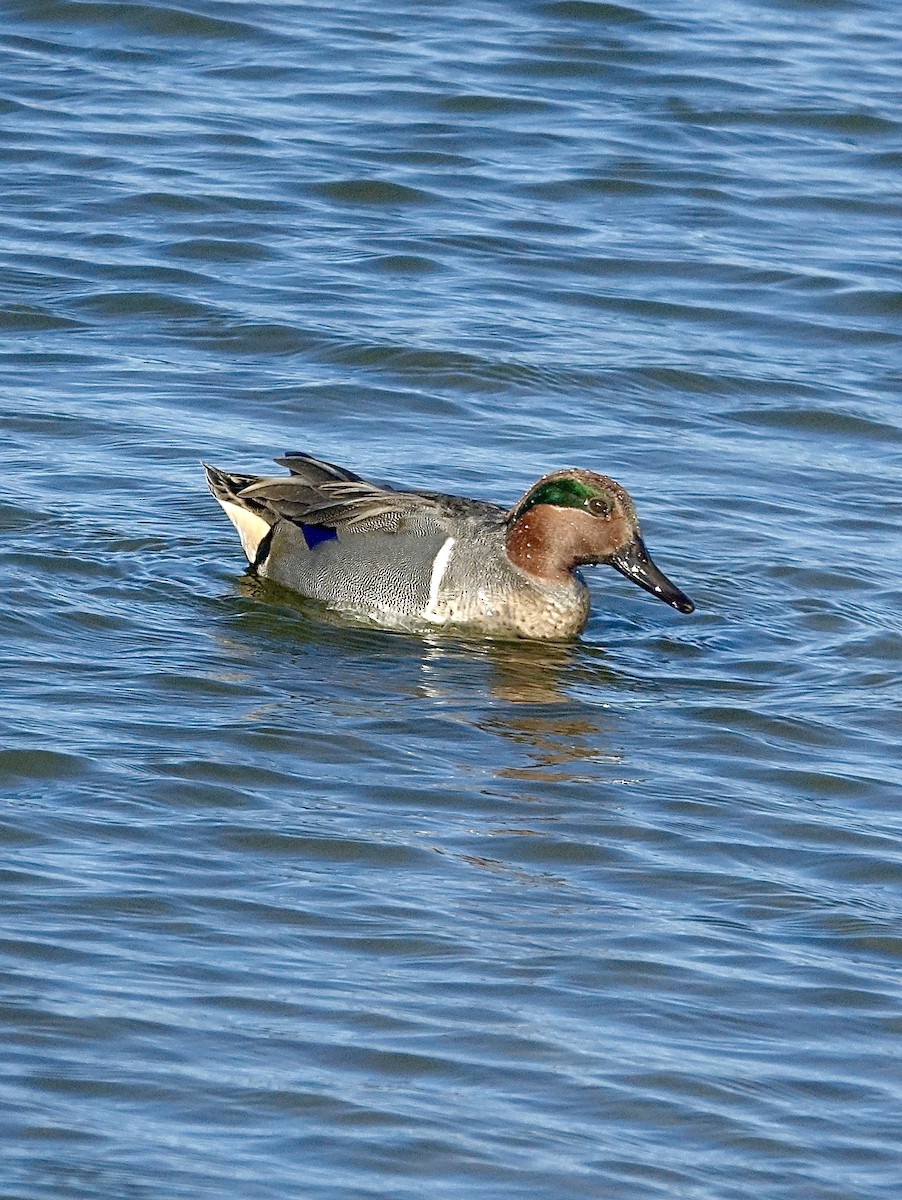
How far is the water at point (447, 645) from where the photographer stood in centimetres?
522

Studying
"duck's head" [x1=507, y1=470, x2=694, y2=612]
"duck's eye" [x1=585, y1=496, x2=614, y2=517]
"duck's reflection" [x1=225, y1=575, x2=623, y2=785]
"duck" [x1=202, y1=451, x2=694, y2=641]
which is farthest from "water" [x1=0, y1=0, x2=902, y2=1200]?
"duck's eye" [x1=585, y1=496, x2=614, y2=517]

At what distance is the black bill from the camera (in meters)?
8.95

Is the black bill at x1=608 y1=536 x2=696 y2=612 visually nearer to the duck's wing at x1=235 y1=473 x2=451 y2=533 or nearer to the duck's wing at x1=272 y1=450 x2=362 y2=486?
the duck's wing at x1=235 y1=473 x2=451 y2=533

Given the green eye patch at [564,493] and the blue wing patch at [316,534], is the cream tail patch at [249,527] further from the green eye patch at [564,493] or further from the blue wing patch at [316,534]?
the green eye patch at [564,493]

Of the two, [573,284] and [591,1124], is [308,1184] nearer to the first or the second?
[591,1124]

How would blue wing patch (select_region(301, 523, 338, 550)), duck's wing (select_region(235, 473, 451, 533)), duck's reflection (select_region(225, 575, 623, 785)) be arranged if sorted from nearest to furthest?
duck's reflection (select_region(225, 575, 623, 785)) → duck's wing (select_region(235, 473, 451, 533)) → blue wing patch (select_region(301, 523, 338, 550))

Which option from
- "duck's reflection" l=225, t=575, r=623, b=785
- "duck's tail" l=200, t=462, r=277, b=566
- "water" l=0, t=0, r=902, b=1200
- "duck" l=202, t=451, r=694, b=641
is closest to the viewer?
"water" l=0, t=0, r=902, b=1200

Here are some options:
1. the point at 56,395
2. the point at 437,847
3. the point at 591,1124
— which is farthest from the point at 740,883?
the point at 56,395

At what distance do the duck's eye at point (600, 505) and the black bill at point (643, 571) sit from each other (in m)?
0.16

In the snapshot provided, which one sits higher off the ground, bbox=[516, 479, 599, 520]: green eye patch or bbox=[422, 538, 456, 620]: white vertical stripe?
bbox=[516, 479, 599, 520]: green eye patch

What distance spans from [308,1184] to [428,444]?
649 centimetres

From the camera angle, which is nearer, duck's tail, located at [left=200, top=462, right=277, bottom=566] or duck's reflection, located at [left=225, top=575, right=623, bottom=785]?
duck's reflection, located at [left=225, top=575, right=623, bottom=785]

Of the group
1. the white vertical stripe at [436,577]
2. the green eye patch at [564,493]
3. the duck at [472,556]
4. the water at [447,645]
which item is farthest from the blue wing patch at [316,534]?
the green eye patch at [564,493]

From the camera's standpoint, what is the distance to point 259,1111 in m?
5.05
